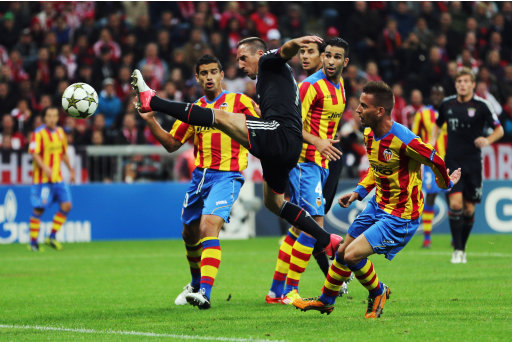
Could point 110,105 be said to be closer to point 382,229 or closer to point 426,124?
point 426,124

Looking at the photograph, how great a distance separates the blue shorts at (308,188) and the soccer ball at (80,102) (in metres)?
2.06

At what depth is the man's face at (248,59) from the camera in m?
7.89

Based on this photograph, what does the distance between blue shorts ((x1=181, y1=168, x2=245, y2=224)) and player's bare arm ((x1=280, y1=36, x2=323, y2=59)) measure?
60.0 inches

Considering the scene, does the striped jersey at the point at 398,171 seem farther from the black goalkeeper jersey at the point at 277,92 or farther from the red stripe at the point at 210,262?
the red stripe at the point at 210,262

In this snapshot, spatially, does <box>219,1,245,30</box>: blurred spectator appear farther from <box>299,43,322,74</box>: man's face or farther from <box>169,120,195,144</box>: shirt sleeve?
<box>169,120,195,144</box>: shirt sleeve

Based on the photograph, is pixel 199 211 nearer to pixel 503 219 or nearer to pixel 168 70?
pixel 503 219

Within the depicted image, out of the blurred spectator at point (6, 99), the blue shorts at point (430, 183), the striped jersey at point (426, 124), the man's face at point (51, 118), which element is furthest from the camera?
the blurred spectator at point (6, 99)

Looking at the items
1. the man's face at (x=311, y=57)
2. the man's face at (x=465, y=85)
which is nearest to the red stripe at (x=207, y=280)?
the man's face at (x=311, y=57)

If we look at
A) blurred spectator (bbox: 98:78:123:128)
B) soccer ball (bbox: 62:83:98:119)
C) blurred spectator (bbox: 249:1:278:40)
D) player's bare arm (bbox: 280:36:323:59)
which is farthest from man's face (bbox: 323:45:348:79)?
blurred spectator (bbox: 249:1:278:40)

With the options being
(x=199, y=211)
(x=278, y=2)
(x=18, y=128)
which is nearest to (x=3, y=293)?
(x=199, y=211)

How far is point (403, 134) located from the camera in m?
6.74

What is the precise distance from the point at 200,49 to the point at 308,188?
12974 millimetres

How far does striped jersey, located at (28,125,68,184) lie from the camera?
51.8 feet

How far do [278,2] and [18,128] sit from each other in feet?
27.2
